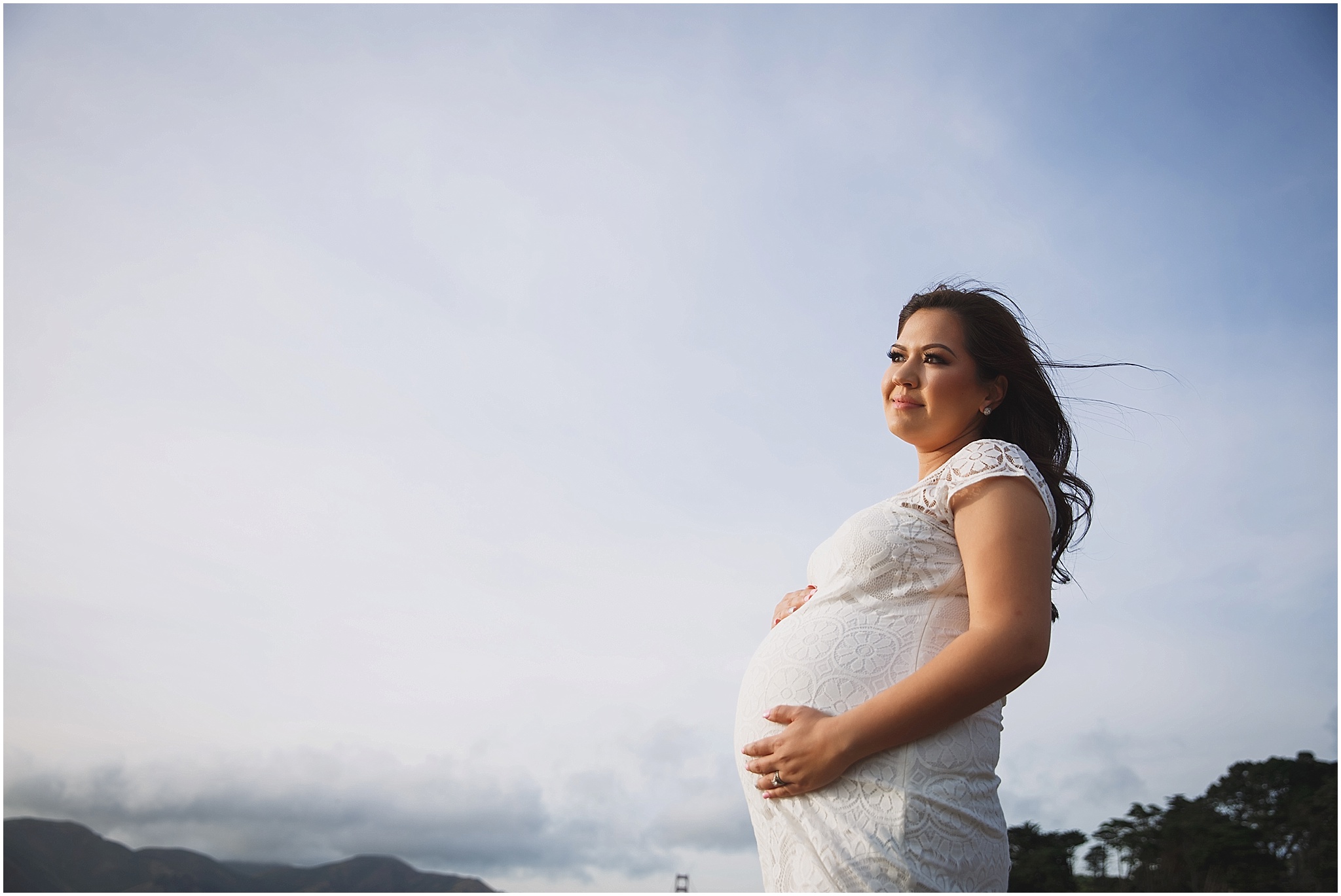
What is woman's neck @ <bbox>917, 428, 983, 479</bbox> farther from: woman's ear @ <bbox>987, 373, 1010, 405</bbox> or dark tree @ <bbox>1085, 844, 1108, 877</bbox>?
dark tree @ <bbox>1085, 844, 1108, 877</bbox>

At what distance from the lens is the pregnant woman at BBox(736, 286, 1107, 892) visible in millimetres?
1442

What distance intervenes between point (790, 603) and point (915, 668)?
57 centimetres

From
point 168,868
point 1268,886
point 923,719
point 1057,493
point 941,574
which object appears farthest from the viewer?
point 168,868

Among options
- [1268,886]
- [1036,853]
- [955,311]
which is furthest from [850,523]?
[1268,886]

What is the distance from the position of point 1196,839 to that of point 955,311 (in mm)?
19670

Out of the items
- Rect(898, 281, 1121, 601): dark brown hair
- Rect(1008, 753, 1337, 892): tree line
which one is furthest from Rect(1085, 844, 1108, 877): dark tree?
Rect(898, 281, 1121, 601): dark brown hair

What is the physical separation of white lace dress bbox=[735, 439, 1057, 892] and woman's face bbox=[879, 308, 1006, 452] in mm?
236

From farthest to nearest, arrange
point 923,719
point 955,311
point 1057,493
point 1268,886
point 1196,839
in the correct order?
point 1196,839 < point 1268,886 < point 955,311 < point 1057,493 < point 923,719

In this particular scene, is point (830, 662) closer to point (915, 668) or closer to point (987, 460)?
point (915, 668)

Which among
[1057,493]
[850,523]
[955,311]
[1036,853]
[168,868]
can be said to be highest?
[955,311]

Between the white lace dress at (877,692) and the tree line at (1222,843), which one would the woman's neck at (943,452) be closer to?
the white lace dress at (877,692)

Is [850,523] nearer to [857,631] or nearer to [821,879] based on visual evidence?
[857,631]

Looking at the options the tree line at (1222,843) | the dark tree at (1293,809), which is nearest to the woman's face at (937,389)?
the tree line at (1222,843)

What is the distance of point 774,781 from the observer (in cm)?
154
